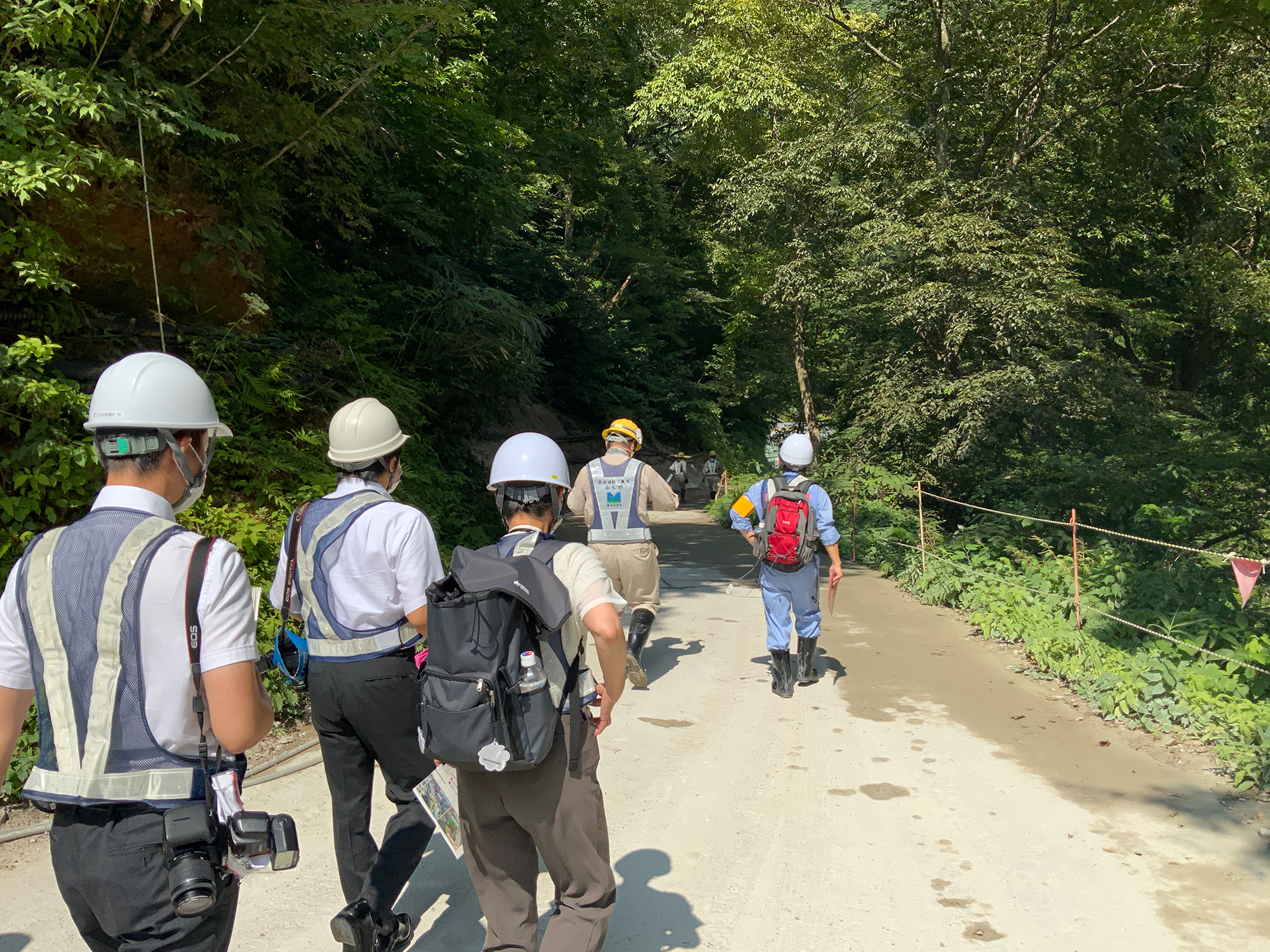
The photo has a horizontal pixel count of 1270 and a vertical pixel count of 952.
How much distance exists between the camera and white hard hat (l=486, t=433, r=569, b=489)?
2.98 meters

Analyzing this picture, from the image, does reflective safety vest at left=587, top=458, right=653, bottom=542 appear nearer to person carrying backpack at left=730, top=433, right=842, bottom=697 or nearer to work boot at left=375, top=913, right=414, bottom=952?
person carrying backpack at left=730, top=433, right=842, bottom=697

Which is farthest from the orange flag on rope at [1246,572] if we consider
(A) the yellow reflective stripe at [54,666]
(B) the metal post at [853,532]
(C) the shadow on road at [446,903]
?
(B) the metal post at [853,532]

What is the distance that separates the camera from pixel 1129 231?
1978cm

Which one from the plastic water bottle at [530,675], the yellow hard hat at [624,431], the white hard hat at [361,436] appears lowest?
the plastic water bottle at [530,675]

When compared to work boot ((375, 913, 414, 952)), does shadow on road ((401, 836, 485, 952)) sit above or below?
below

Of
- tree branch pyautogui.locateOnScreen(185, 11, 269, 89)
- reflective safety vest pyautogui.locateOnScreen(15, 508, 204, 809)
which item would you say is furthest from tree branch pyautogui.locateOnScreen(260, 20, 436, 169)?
reflective safety vest pyautogui.locateOnScreen(15, 508, 204, 809)

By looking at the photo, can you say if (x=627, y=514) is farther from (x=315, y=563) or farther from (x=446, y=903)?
(x=315, y=563)

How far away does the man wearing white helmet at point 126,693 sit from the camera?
2000 mm

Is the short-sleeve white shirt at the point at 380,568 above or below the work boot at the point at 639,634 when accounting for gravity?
above

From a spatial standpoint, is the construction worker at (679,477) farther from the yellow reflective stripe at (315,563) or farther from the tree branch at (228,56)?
the yellow reflective stripe at (315,563)

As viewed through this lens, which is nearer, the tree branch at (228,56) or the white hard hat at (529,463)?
the white hard hat at (529,463)

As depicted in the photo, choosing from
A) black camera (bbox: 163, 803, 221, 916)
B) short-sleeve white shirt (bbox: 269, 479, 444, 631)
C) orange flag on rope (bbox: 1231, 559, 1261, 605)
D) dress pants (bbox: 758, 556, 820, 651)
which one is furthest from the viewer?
dress pants (bbox: 758, 556, 820, 651)

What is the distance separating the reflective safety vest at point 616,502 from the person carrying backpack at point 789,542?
791mm

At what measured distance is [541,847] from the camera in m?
2.78
